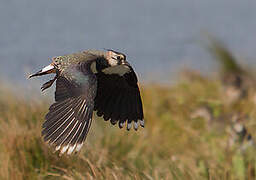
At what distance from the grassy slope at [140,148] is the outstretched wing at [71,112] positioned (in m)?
0.94

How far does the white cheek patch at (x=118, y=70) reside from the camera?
4.18 m

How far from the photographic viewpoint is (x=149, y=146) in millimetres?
6422

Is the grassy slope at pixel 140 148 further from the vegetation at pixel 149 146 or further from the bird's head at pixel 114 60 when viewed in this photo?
the bird's head at pixel 114 60

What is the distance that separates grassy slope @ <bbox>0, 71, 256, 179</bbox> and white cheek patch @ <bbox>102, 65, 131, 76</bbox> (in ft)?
2.41

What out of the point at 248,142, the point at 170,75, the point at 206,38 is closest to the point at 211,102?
the point at 248,142

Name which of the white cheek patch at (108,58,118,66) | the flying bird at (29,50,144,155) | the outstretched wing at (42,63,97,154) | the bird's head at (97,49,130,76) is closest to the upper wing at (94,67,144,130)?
the flying bird at (29,50,144,155)

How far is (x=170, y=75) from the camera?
9.48 metres

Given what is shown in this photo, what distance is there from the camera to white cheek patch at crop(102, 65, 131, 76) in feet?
13.7

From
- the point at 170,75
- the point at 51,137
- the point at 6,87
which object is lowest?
the point at 170,75

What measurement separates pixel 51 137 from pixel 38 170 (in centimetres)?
146

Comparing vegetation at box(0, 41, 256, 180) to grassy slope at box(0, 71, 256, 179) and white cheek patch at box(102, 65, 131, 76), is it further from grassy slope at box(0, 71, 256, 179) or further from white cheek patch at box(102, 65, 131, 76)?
white cheek patch at box(102, 65, 131, 76)

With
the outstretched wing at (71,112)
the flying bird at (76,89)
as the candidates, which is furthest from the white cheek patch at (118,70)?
the outstretched wing at (71,112)

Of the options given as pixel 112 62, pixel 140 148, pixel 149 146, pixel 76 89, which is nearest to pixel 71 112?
pixel 76 89

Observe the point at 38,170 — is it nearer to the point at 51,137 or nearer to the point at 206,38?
the point at 51,137
